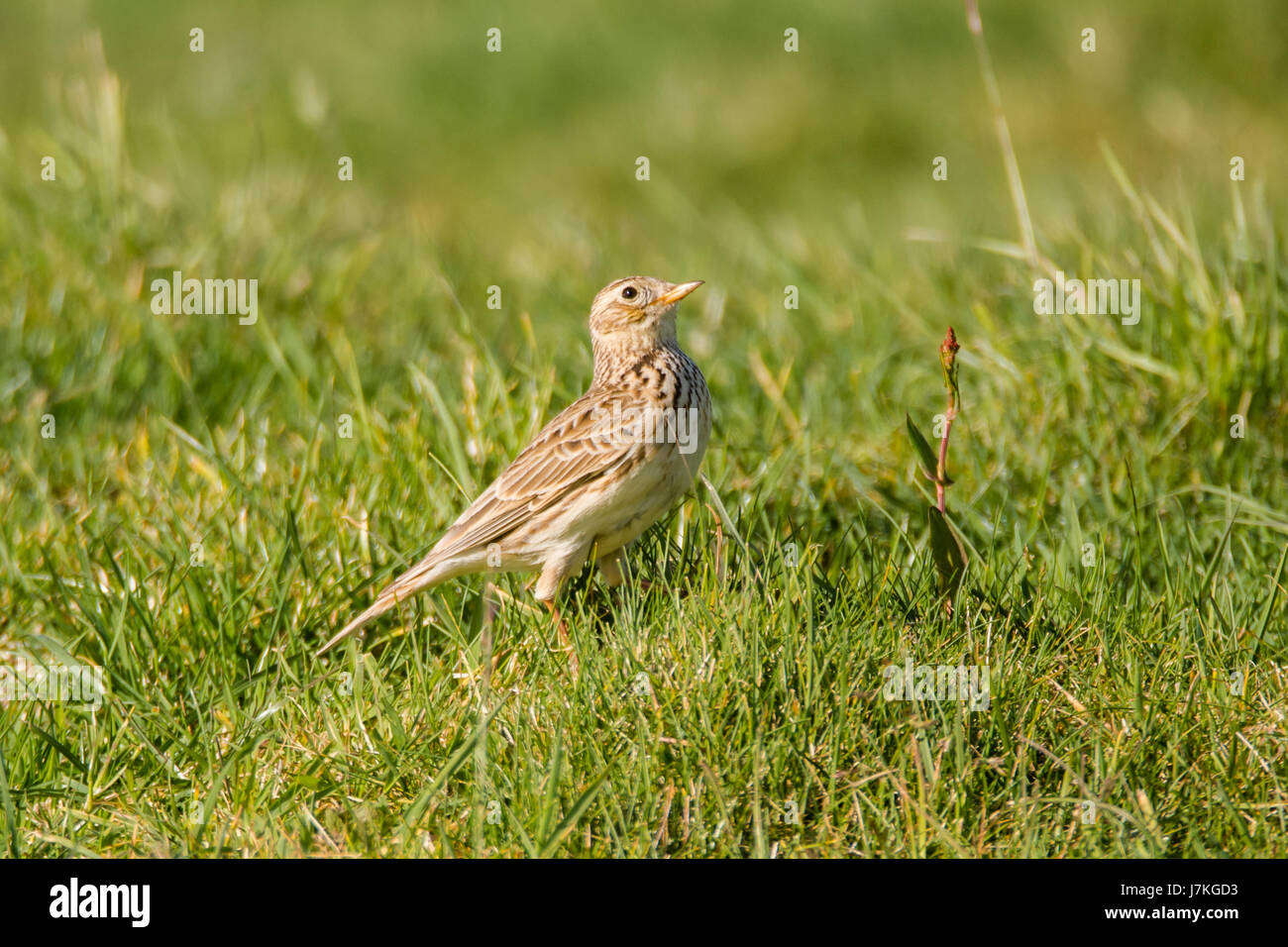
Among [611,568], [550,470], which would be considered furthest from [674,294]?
[611,568]

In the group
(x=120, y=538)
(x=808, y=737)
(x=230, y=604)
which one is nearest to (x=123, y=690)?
(x=230, y=604)

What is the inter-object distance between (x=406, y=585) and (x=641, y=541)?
0.76 m

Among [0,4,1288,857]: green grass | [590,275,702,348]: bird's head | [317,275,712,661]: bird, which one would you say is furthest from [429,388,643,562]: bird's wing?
[590,275,702,348]: bird's head

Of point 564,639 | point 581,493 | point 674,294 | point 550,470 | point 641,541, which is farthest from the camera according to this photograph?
point 674,294

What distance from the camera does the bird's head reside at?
191 inches

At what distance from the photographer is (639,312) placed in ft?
15.9

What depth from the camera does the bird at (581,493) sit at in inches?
169

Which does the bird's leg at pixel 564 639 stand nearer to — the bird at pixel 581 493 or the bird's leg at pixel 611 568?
the bird at pixel 581 493

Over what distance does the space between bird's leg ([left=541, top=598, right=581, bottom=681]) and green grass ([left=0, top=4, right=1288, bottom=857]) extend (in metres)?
0.06

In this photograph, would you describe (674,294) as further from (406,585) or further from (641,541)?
(406,585)

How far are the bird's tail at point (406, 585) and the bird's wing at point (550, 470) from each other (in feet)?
0.10

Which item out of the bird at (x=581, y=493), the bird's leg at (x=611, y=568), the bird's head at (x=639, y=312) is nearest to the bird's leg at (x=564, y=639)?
the bird at (x=581, y=493)

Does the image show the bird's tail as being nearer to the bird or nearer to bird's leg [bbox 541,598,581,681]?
the bird
